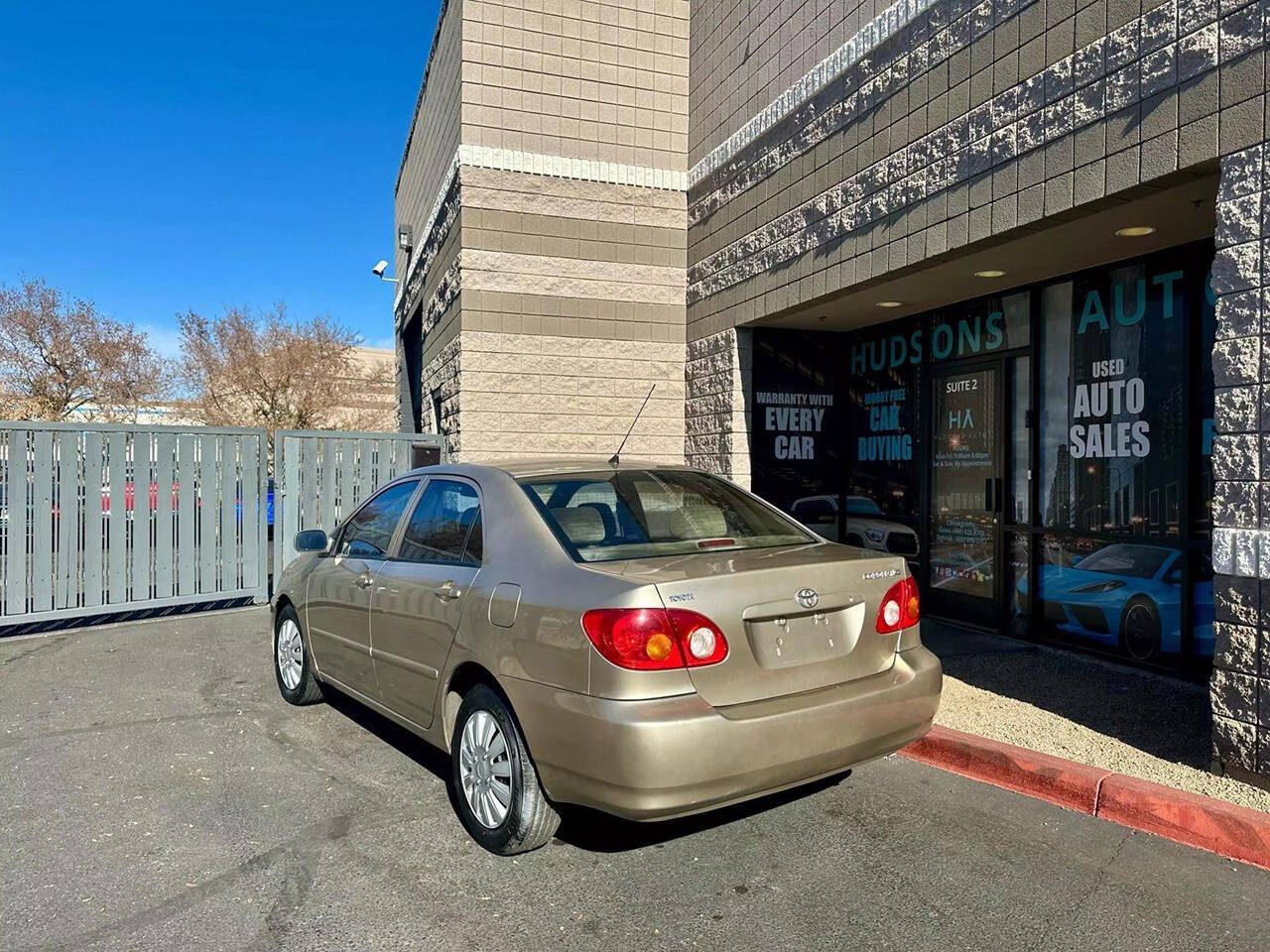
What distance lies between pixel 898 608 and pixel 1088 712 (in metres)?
2.36

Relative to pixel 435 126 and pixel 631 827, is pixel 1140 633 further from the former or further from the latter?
pixel 435 126

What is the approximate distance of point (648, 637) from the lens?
10.1 ft

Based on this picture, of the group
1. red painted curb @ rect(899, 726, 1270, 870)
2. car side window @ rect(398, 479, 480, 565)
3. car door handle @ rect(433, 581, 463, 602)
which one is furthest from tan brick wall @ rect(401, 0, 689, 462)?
red painted curb @ rect(899, 726, 1270, 870)

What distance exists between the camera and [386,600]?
4.46 metres

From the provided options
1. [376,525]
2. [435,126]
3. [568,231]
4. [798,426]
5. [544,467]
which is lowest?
[376,525]

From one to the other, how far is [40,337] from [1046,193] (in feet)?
93.4

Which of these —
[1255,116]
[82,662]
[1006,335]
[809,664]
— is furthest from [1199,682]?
[82,662]

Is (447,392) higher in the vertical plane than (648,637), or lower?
higher

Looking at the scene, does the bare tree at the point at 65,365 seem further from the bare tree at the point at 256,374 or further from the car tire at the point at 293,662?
the car tire at the point at 293,662

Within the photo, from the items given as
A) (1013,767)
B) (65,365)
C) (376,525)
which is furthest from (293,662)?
(65,365)

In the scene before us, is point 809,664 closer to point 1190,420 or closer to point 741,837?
point 741,837

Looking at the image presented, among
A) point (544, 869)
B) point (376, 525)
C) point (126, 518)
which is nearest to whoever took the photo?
point (544, 869)

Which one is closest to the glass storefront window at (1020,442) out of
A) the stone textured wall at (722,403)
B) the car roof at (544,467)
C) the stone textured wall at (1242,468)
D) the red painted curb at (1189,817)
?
the stone textured wall at (722,403)

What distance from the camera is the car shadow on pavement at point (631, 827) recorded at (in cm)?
372
